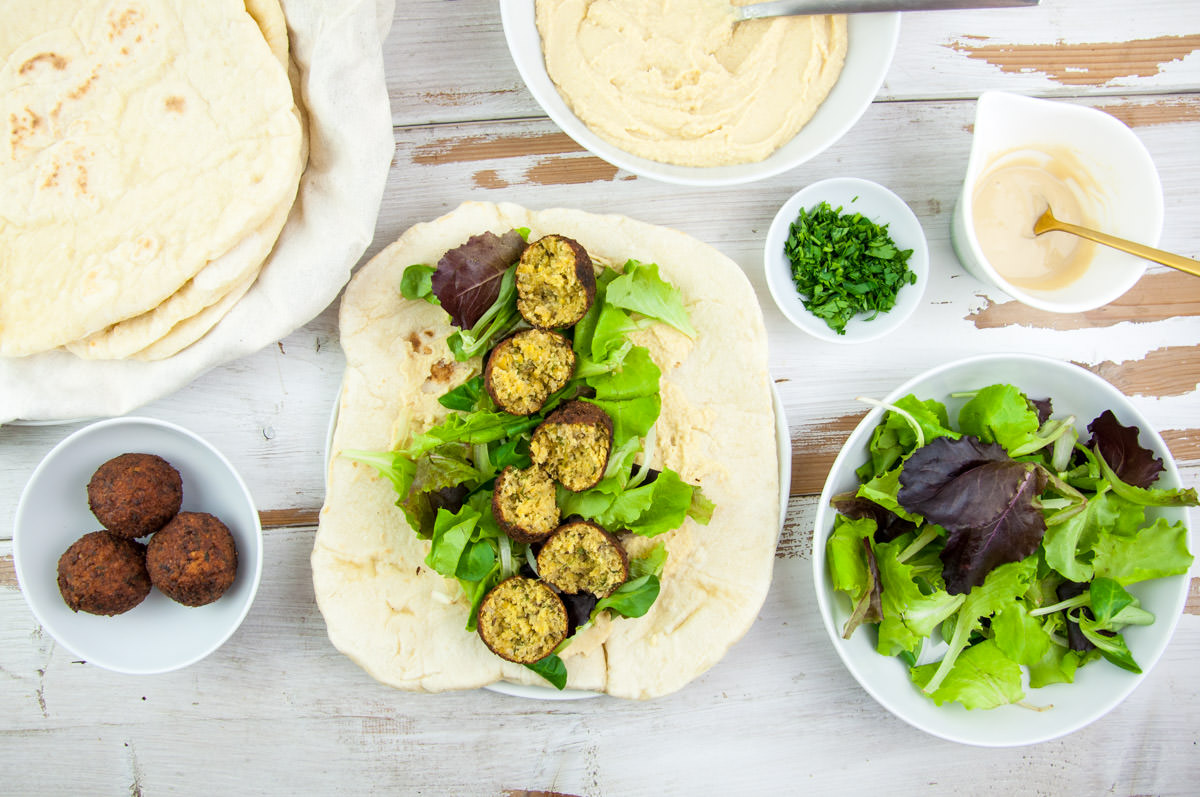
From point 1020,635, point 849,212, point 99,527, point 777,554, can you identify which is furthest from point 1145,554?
point 99,527

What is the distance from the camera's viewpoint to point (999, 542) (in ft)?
6.72

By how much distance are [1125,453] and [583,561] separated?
1591mm

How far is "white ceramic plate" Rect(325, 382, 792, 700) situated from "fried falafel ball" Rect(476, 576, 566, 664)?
0.25 m

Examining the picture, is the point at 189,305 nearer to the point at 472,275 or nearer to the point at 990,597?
the point at 472,275

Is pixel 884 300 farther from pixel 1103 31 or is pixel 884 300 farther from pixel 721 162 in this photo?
pixel 1103 31

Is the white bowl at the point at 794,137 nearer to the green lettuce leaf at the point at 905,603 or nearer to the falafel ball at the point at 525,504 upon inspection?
the falafel ball at the point at 525,504

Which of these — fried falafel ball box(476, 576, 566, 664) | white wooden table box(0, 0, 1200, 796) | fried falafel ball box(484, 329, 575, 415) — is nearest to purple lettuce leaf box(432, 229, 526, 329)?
fried falafel ball box(484, 329, 575, 415)

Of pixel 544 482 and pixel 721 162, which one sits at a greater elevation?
pixel 721 162

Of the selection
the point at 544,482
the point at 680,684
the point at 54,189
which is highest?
the point at 54,189

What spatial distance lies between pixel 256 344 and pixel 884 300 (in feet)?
6.28

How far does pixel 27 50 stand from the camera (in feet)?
7.07

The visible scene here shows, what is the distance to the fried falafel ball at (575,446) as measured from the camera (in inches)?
84.3

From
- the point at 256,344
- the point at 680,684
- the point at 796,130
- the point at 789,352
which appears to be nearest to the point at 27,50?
the point at 256,344

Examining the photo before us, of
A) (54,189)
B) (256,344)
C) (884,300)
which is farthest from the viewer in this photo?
(884,300)
